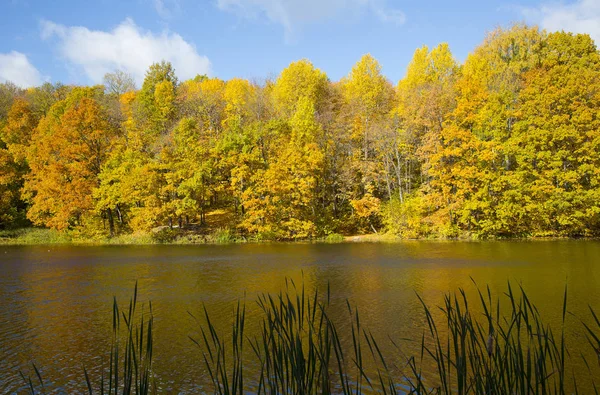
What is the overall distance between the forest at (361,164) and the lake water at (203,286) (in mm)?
6039

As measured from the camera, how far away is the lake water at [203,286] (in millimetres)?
9531

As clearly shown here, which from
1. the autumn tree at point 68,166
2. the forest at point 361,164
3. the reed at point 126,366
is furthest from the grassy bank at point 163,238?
the reed at point 126,366

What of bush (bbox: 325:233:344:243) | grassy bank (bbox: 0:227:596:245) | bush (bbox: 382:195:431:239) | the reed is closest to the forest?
bush (bbox: 382:195:431:239)

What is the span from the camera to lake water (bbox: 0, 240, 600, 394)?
31.3 ft

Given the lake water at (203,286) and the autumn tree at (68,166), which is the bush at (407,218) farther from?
the autumn tree at (68,166)

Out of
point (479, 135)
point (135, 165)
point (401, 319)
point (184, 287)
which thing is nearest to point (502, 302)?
point (401, 319)

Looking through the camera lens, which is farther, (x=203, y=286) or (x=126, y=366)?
(x=203, y=286)

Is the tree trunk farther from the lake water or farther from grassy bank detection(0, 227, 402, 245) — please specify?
the lake water

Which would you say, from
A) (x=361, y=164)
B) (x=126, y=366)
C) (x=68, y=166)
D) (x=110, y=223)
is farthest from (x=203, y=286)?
(x=68, y=166)

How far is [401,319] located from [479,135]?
27482 mm

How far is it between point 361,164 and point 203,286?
26.1 m

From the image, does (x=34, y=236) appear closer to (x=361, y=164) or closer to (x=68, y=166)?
(x=68, y=166)

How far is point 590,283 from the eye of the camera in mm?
15242

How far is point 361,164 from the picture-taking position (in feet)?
133
